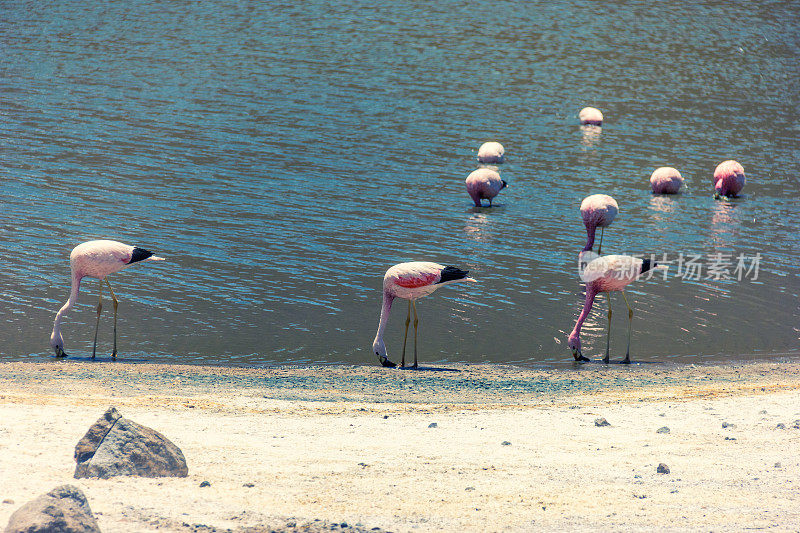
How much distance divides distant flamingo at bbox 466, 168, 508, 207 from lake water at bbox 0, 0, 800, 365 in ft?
1.60

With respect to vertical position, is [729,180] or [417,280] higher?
[729,180]

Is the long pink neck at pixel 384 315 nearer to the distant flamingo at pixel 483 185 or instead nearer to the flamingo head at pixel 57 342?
the flamingo head at pixel 57 342

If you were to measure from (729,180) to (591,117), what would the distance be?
987cm

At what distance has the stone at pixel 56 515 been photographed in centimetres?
545

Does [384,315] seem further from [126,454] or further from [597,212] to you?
[597,212]

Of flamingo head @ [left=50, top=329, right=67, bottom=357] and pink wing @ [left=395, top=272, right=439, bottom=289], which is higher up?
pink wing @ [left=395, top=272, right=439, bottom=289]

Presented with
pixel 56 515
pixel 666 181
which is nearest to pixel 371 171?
pixel 666 181

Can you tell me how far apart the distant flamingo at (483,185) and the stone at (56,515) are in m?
16.0

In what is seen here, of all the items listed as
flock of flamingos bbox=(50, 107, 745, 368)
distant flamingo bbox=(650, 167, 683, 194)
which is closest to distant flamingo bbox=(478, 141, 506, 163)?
distant flamingo bbox=(650, 167, 683, 194)

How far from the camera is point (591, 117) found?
32.2m

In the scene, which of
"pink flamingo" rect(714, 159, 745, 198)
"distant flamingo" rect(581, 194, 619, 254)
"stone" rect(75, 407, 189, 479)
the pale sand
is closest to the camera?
the pale sand

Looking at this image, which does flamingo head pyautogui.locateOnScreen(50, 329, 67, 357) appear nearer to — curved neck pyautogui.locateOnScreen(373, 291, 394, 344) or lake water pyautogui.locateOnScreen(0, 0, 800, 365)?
lake water pyautogui.locateOnScreen(0, 0, 800, 365)

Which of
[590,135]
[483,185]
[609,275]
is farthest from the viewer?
[590,135]

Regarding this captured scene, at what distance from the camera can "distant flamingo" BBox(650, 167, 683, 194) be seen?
23.0 meters
